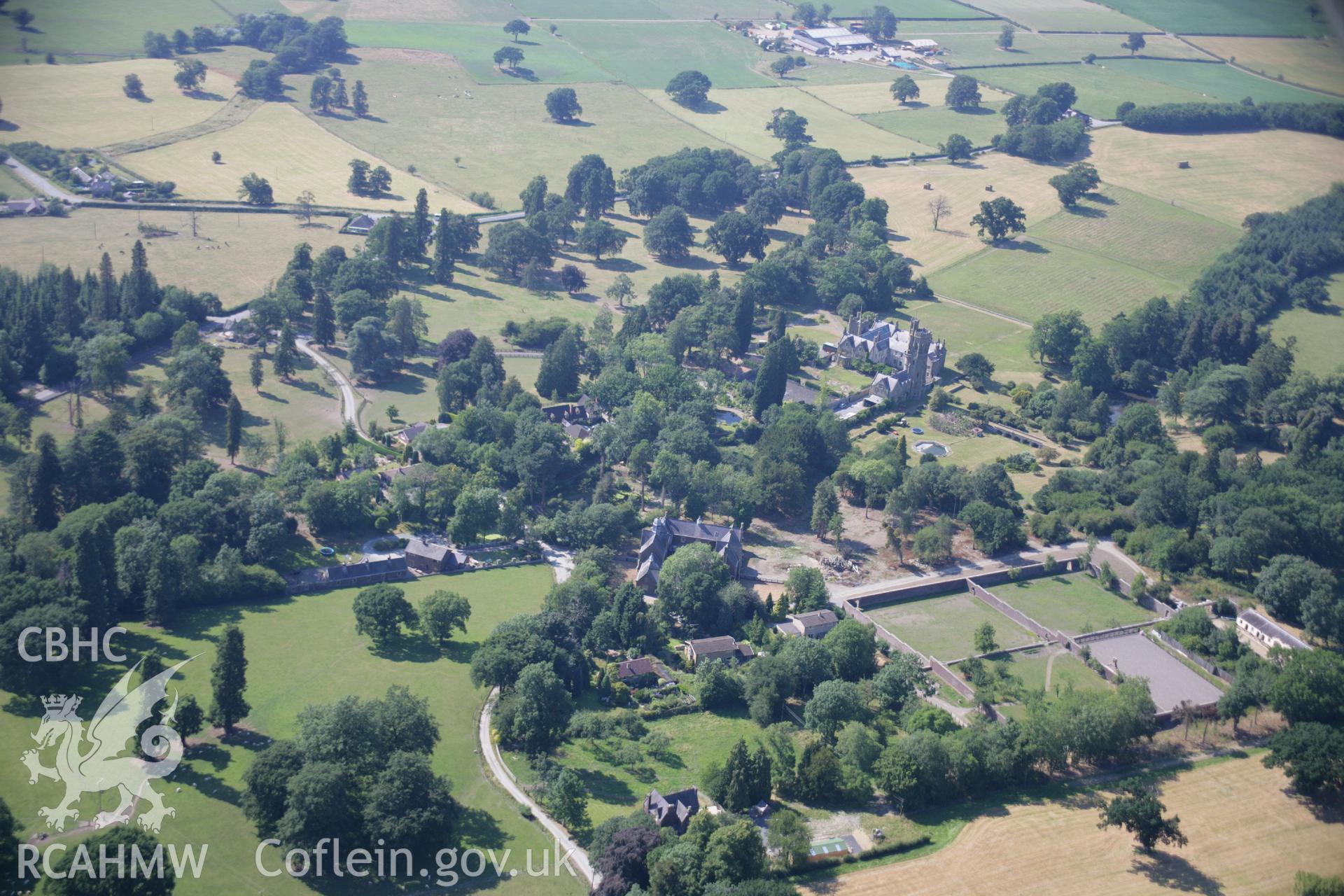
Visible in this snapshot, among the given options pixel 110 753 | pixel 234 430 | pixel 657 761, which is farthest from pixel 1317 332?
pixel 110 753

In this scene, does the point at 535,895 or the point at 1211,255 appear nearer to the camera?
the point at 535,895

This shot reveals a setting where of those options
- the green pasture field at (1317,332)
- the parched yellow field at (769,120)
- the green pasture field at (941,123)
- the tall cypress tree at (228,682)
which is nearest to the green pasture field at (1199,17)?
the green pasture field at (941,123)

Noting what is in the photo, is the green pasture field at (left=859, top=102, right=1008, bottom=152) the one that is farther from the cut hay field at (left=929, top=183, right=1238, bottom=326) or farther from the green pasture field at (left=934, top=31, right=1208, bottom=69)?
the cut hay field at (left=929, top=183, right=1238, bottom=326)

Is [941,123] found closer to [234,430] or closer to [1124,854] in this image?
[234,430]

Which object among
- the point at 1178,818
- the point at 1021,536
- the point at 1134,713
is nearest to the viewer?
the point at 1178,818

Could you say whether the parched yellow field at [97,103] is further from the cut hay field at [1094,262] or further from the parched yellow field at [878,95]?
the cut hay field at [1094,262]

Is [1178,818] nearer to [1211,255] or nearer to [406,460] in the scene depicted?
[406,460]

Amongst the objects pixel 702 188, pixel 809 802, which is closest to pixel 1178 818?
pixel 809 802
